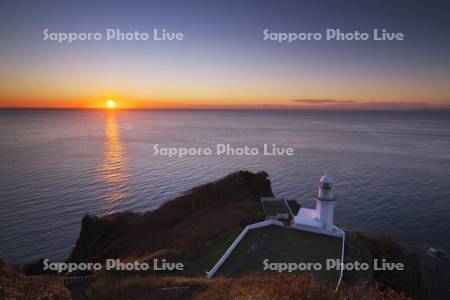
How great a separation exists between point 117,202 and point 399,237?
1460 inches

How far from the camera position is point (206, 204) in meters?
34.4

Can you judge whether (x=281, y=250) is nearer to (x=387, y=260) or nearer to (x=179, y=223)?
(x=387, y=260)

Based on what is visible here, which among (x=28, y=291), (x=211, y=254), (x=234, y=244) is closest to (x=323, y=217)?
(x=234, y=244)

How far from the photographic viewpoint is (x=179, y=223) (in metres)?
30.2

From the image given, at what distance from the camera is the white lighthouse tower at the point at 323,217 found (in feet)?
75.7

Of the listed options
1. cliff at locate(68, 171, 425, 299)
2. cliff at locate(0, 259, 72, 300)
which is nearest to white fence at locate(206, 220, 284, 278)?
cliff at locate(68, 171, 425, 299)

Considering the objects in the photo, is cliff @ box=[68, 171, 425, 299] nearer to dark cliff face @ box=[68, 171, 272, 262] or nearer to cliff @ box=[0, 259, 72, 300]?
dark cliff face @ box=[68, 171, 272, 262]

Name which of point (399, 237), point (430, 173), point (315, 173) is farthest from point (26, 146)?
point (430, 173)

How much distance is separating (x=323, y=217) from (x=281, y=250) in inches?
209

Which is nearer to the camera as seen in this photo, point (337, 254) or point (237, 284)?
point (237, 284)

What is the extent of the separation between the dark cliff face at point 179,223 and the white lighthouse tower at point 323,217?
14.9 feet

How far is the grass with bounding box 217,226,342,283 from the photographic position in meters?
17.7

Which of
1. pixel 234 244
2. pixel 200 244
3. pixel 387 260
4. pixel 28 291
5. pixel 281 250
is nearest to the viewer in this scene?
pixel 28 291

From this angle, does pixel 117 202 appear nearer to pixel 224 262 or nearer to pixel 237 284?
pixel 224 262
